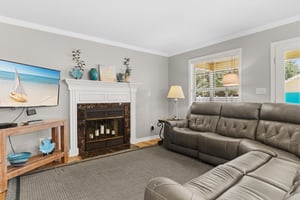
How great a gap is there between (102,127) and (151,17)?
250 cm

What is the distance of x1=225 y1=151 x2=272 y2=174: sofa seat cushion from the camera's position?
158 centimetres

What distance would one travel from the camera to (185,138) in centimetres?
→ 312

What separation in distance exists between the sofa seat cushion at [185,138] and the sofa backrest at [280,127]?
954mm

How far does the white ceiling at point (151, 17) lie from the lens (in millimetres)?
2404

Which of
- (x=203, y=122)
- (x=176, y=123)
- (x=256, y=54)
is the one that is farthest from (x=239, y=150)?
(x=256, y=54)

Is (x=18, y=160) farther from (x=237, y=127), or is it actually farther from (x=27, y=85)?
(x=237, y=127)

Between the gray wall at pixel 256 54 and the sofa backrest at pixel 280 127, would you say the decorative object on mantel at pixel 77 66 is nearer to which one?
the gray wall at pixel 256 54

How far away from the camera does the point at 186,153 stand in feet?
10.3

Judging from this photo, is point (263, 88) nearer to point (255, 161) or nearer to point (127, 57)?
point (255, 161)

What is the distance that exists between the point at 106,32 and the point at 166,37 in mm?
→ 1272

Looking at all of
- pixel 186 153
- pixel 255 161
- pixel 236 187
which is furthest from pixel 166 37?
pixel 236 187

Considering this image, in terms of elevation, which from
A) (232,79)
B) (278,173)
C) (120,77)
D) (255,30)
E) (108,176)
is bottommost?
(108,176)

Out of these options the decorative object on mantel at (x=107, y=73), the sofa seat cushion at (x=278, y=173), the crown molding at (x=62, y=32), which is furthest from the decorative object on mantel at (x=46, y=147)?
the sofa seat cushion at (x=278, y=173)

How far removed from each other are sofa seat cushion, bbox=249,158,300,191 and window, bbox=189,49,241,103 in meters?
2.11
